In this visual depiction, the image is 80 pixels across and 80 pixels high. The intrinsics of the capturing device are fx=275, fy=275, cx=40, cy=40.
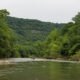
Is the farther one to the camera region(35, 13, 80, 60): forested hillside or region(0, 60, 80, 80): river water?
region(35, 13, 80, 60): forested hillside

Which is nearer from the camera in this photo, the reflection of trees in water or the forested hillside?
the reflection of trees in water

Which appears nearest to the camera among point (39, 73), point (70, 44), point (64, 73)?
point (39, 73)

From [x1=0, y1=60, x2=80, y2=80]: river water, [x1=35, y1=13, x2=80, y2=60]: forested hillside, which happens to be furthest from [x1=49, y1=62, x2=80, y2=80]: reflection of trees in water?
[x1=35, y1=13, x2=80, y2=60]: forested hillside

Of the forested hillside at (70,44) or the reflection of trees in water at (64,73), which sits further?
the forested hillside at (70,44)

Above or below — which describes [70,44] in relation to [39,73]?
above

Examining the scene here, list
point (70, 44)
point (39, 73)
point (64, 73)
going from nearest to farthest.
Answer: point (39, 73)
point (64, 73)
point (70, 44)

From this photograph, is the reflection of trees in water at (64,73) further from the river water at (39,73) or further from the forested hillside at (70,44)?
the forested hillside at (70,44)

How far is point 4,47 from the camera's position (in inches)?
3575

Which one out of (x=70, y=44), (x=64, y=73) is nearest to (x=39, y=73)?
(x=64, y=73)

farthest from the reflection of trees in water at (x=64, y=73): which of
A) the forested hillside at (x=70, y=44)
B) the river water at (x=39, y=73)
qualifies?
the forested hillside at (x=70, y=44)

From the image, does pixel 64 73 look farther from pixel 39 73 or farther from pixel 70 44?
pixel 70 44

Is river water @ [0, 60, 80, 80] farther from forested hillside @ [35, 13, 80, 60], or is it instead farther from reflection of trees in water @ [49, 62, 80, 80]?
forested hillside @ [35, 13, 80, 60]

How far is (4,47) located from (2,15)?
1067 cm

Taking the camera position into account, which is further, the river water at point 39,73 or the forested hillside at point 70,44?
the forested hillside at point 70,44
